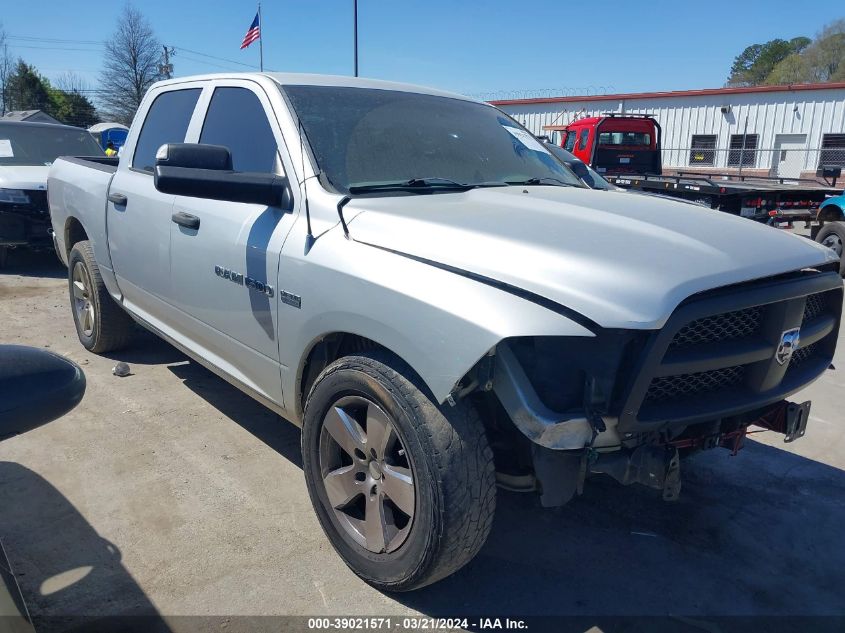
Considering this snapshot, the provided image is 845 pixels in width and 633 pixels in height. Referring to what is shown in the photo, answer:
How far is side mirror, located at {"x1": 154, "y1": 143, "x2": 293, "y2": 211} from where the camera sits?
2.77 metres

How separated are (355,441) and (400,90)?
2.05m

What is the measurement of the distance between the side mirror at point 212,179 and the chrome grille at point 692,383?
1660 mm

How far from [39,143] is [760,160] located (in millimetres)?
24800

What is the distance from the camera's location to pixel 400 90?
374 centimetres

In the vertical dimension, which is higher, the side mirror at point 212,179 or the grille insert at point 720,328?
the side mirror at point 212,179

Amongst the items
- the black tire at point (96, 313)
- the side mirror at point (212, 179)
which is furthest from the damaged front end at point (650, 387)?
the black tire at point (96, 313)

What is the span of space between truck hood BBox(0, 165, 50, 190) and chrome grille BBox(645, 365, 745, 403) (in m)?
8.39

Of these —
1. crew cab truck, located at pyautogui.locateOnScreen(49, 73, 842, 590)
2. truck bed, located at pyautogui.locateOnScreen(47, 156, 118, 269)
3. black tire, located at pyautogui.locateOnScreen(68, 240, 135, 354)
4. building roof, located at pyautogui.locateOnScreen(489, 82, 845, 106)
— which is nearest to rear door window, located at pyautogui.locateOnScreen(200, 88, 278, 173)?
crew cab truck, located at pyautogui.locateOnScreen(49, 73, 842, 590)

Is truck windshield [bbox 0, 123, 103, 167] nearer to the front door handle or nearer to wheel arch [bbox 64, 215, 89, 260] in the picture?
wheel arch [bbox 64, 215, 89, 260]

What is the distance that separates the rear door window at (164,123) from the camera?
4031 millimetres

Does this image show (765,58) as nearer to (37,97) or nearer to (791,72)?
(791,72)

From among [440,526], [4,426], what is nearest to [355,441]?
[440,526]

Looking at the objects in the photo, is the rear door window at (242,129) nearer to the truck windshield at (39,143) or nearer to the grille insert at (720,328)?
the grille insert at (720,328)

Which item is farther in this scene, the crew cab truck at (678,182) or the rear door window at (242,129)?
the crew cab truck at (678,182)
